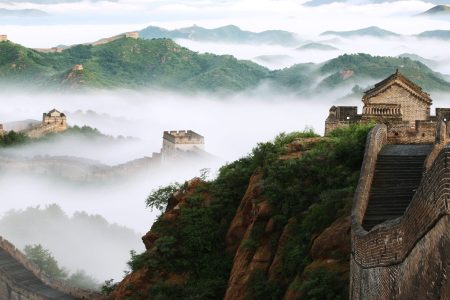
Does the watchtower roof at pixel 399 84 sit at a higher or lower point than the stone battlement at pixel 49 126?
lower

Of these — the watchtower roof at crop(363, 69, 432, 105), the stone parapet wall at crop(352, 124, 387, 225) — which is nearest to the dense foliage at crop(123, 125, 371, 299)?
the stone parapet wall at crop(352, 124, 387, 225)

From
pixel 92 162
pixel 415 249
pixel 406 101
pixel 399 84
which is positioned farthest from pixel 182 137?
pixel 415 249

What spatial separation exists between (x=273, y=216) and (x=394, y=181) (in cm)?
473

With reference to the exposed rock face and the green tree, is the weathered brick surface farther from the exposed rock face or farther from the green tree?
the green tree

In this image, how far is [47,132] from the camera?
132875 millimetres

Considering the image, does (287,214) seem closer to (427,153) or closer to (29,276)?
(427,153)

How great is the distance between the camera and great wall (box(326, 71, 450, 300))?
873 centimetres

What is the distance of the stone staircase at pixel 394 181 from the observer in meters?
17.4

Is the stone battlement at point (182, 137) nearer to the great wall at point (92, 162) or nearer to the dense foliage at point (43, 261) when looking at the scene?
the great wall at point (92, 162)

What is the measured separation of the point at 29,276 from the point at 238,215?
89.5 feet

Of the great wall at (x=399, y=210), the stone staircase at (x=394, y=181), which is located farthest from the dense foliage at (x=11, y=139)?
the stone staircase at (x=394, y=181)

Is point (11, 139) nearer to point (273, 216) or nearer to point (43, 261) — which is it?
point (43, 261)

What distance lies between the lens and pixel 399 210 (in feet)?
57.0

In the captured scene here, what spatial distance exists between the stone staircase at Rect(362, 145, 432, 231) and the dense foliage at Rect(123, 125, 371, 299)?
95 centimetres
